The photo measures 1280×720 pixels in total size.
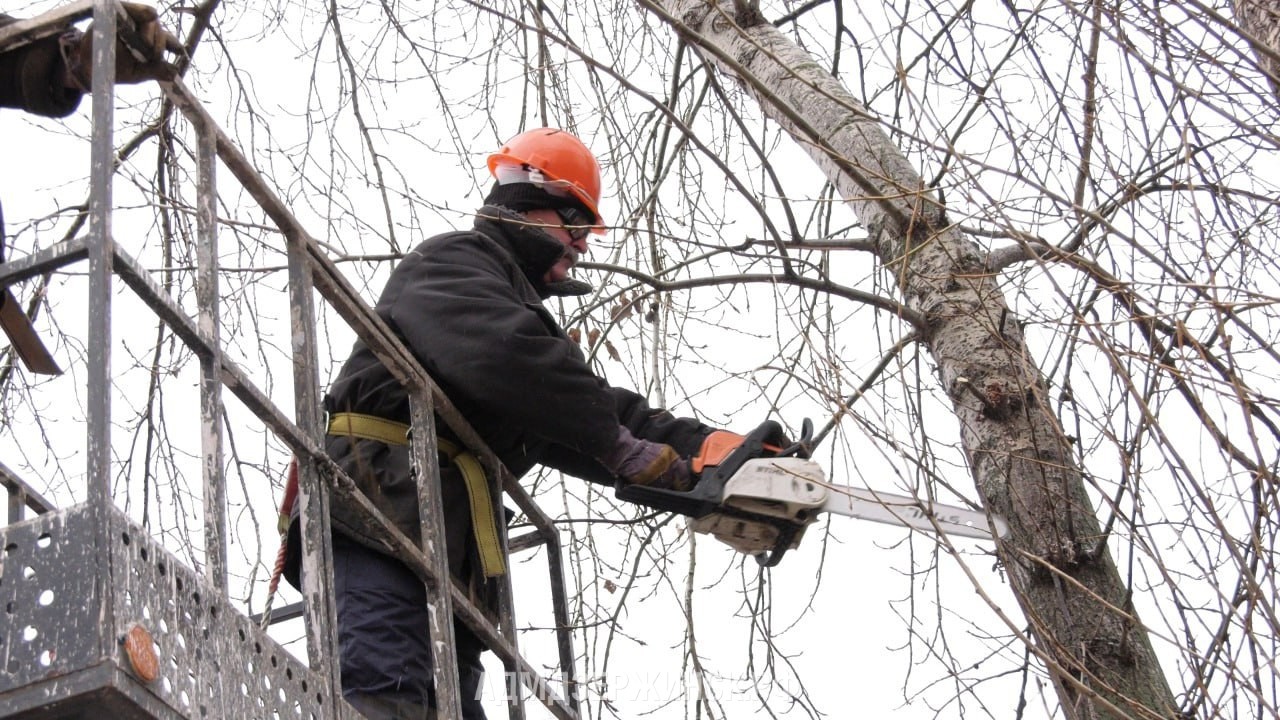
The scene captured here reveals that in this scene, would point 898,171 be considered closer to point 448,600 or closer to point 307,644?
point 448,600

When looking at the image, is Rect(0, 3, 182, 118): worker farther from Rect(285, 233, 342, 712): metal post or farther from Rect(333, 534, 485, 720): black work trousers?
Rect(333, 534, 485, 720): black work trousers

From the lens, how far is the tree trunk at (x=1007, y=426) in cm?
330

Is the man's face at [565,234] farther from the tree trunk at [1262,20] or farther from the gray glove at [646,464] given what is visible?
the tree trunk at [1262,20]

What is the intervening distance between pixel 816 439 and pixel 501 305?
1279mm

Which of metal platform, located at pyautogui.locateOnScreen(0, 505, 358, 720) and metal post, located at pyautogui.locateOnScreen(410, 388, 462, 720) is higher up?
metal post, located at pyautogui.locateOnScreen(410, 388, 462, 720)

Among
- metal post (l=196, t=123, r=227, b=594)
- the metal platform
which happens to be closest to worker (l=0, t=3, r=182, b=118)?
metal post (l=196, t=123, r=227, b=594)

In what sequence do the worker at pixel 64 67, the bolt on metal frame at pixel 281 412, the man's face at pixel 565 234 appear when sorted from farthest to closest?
the man's face at pixel 565 234, the worker at pixel 64 67, the bolt on metal frame at pixel 281 412

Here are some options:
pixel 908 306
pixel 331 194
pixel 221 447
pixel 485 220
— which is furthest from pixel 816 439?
pixel 221 447

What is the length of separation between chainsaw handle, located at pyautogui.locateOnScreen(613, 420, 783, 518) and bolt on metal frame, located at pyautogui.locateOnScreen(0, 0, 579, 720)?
1.17 feet

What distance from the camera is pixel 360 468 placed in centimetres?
384

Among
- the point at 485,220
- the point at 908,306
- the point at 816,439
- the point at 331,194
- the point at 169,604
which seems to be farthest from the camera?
the point at 331,194

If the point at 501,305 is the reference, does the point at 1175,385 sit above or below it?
below

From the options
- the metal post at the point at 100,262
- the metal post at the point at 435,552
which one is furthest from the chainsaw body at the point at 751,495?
the metal post at the point at 100,262

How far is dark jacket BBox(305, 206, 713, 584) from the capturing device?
12.7 ft
